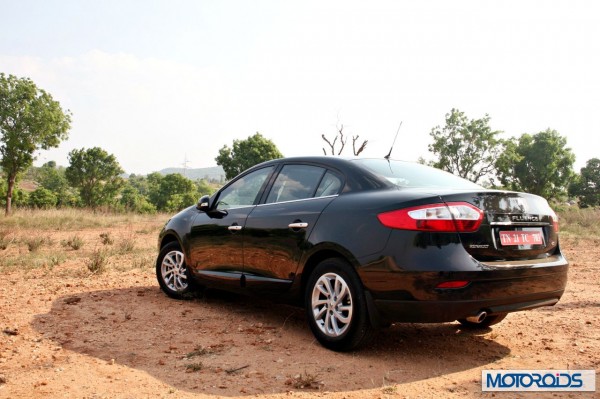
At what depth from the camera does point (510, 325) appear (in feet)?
17.9

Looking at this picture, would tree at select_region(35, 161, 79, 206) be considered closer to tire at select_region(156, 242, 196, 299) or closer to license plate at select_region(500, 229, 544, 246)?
tire at select_region(156, 242, 196, 299)

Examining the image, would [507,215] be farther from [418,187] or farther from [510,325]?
[510,325]

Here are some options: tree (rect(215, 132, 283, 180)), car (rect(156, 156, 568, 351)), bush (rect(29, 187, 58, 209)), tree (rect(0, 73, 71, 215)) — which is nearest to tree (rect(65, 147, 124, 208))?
bush (rect(29, 187, 58, 209))

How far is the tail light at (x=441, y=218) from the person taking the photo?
12.4ft

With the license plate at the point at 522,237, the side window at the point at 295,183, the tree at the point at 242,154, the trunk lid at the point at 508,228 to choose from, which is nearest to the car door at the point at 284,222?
the side window at the point at 295,183

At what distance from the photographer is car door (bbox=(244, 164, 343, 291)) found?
4.65m

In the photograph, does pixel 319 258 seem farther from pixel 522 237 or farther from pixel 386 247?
pixel 522 237

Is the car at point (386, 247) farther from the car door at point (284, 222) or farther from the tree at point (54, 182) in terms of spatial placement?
the tree at point (54, 182)

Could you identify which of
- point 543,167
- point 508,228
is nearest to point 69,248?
point 508,228

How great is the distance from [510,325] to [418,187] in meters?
2.12

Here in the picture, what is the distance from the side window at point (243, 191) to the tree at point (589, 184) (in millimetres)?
79162

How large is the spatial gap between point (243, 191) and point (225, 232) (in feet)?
1.62

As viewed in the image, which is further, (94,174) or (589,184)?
(589,184)

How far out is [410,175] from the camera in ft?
15.6
